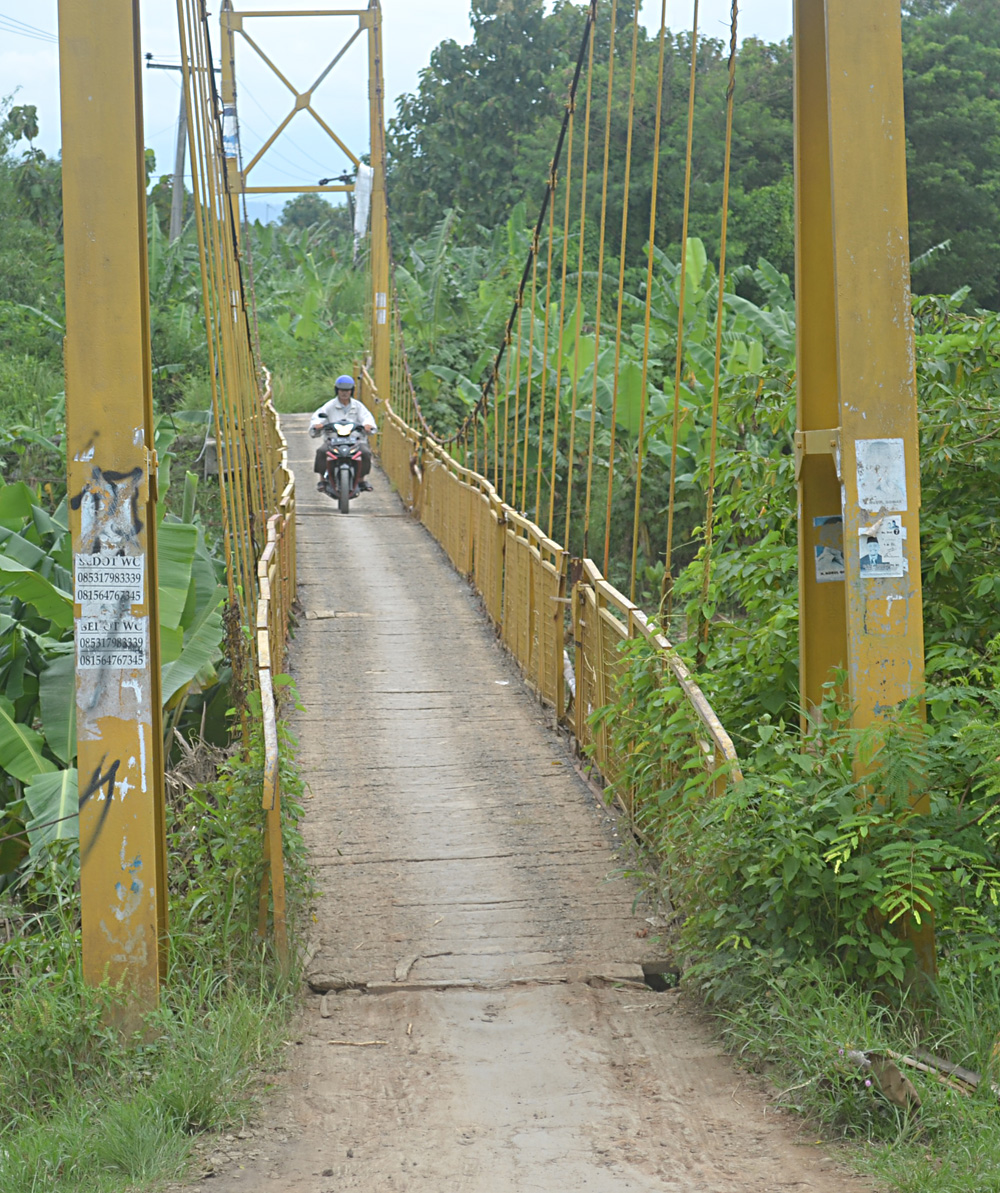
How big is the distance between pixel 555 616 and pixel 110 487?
4.48m

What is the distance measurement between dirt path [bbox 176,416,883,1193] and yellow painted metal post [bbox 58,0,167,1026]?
0.74 metres

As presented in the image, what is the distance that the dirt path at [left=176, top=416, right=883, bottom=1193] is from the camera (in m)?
3.49

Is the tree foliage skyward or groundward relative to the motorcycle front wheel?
skyward

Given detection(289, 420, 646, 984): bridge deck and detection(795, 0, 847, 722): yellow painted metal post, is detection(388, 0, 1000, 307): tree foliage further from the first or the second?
detection(795, 0, 847, 722): yellow painted metal post

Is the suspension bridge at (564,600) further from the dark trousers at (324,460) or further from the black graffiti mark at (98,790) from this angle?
the dark trousers at (324,460)

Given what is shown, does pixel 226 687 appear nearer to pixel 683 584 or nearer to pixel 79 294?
pixel 683 584

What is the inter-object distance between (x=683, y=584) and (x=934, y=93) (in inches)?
1048

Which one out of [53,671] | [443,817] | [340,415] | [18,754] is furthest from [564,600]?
[340,415]

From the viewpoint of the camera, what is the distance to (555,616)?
8.38 meters

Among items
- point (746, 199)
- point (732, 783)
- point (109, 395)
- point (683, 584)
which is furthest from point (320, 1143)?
point (746, 199)

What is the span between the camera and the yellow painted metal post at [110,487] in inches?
162

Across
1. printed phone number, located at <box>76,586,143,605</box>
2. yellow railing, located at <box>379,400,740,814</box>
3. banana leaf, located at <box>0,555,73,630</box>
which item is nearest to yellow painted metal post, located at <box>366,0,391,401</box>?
yellow railing, located at <box>379,400,740,814</box>

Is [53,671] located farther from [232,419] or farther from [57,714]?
[232,419]

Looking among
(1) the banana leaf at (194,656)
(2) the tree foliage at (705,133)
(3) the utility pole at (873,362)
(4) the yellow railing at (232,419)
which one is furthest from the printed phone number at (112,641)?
(2) the tree foliage at (705,133)
